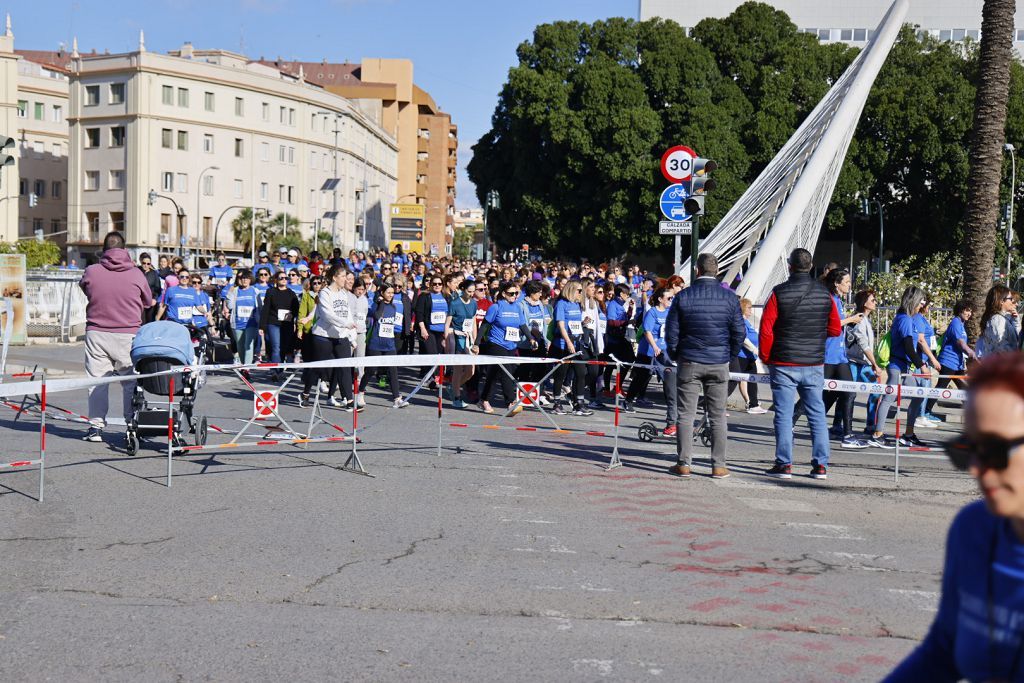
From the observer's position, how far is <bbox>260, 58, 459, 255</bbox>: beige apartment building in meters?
113

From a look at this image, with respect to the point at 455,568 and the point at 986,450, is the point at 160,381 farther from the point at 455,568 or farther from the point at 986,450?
the point at 986,450

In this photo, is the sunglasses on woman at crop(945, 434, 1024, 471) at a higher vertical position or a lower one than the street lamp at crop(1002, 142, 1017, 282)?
lower

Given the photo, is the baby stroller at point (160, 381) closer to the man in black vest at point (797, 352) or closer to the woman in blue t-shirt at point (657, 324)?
the man in black vest at point (797, 352)

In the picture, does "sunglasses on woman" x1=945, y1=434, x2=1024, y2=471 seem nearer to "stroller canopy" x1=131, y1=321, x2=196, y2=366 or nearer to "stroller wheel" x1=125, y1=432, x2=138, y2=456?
"stroller canopy" x1=131, y1=321, x2=196, y2=366

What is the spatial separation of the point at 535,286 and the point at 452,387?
1932 millimetres

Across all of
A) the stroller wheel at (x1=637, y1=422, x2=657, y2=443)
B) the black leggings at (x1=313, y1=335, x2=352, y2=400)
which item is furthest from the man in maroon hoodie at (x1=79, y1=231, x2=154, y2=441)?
the stroller wheel at (x1=637, y1=422, x2=657, y2=443)

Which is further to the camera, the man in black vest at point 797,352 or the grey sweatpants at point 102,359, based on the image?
the grey sweatpants at point 102,359

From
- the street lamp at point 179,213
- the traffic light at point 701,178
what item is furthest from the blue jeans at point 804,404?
the street lamp at point 179,213

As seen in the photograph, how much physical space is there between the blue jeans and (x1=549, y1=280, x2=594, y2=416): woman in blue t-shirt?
5222 mm

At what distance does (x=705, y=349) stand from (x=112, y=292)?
5658 millimetres

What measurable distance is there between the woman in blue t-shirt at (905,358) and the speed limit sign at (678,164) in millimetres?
3725

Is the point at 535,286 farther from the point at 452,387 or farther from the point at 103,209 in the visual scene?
the point at 103,209

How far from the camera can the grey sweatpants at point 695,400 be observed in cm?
973

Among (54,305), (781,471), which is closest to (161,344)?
(781,471)
